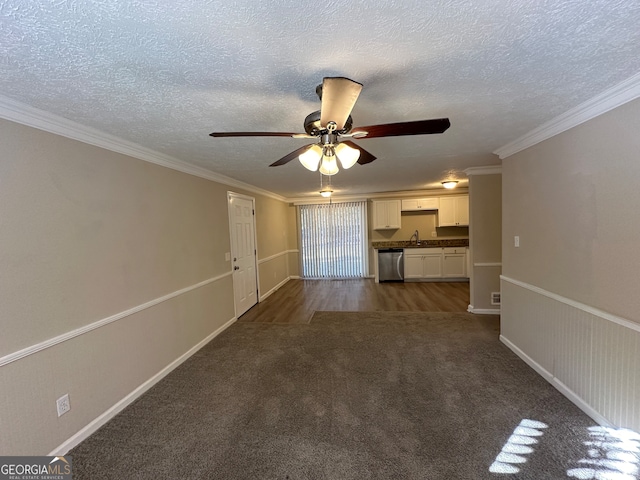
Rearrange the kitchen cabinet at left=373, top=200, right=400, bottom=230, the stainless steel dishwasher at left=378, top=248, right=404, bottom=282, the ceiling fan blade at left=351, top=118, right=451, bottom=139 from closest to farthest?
the ceiling fan blade at left=351, top=118, right=451, bottom=139, the stainless steel dishwasher at left=378, top=248, right=404, bottom=282, the kitchen cabinet at left=373, top=200, right=400, bottom=230

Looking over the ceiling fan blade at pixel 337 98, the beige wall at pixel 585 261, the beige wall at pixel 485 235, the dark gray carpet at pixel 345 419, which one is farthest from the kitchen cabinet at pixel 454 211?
the ceiling fan blade at pixel 337 98

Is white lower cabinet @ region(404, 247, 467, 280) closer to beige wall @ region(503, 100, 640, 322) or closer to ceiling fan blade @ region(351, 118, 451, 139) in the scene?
beige wall @ region(503, 100, 640, 322)

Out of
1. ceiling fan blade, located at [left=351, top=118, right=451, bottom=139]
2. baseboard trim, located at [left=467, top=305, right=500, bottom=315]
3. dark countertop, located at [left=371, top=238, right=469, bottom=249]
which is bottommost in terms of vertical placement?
baseboard trim, located at [left=467, top=305, right=500, bottom=315]

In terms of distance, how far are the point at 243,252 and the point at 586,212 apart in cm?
431

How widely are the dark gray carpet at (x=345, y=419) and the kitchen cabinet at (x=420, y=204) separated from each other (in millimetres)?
3917

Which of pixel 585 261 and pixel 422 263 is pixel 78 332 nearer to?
pixel 585 261

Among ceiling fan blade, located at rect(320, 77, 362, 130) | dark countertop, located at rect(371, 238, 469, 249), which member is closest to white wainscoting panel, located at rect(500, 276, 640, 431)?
ceiling fan blade, located at rect(320, 77, 362, 130)

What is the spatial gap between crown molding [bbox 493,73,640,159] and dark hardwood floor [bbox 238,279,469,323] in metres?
2.84

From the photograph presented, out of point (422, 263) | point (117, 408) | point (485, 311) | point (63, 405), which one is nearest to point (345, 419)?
point (117, 408)

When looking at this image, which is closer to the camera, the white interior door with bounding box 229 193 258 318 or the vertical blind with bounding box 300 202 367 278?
the white interior door with bounding box 229 193 258 318

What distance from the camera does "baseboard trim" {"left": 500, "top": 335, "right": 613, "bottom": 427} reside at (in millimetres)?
1858

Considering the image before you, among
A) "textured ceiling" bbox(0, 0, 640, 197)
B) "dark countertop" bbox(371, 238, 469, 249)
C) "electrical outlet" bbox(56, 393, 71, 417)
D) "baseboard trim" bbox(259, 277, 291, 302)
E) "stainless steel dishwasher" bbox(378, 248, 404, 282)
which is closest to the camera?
"textured ceiling" bbox(0, 0, 640, 197)

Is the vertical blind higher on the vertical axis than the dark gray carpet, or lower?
higher

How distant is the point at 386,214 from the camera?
670cm
